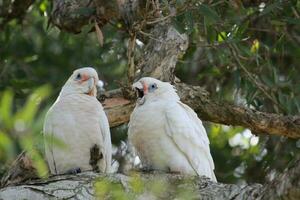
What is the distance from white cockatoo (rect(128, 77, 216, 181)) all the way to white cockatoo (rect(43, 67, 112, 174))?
225 mm

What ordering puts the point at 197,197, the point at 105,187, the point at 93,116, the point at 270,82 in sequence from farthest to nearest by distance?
the point at 270,82
the point at 93,116
the point at 197,197
the point at 105,187

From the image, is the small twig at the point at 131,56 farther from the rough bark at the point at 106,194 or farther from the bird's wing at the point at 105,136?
the rough bark at the point at 106,194

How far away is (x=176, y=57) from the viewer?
4723 mm

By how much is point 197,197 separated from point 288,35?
9.16ft

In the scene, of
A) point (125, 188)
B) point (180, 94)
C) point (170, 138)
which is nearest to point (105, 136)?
point (170, 138)

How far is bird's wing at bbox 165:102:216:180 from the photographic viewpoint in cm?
428

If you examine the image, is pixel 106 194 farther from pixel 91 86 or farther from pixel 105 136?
pixel 91 86

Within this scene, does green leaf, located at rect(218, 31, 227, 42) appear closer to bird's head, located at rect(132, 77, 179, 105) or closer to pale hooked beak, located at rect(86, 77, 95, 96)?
bird's head, located at rect(132, 77, 179, 105)

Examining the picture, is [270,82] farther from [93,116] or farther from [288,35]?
[93,116]

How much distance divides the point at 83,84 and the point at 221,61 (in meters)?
1.20

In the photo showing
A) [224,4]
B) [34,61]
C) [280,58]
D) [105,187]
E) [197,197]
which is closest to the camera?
[105,187]

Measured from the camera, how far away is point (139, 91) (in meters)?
4.53

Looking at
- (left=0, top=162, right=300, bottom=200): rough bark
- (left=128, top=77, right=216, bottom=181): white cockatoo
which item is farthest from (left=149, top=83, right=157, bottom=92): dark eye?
(left=0, top=162, right=300, bottom=200): rough bark

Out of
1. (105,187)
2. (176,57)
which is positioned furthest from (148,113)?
(105,187)
